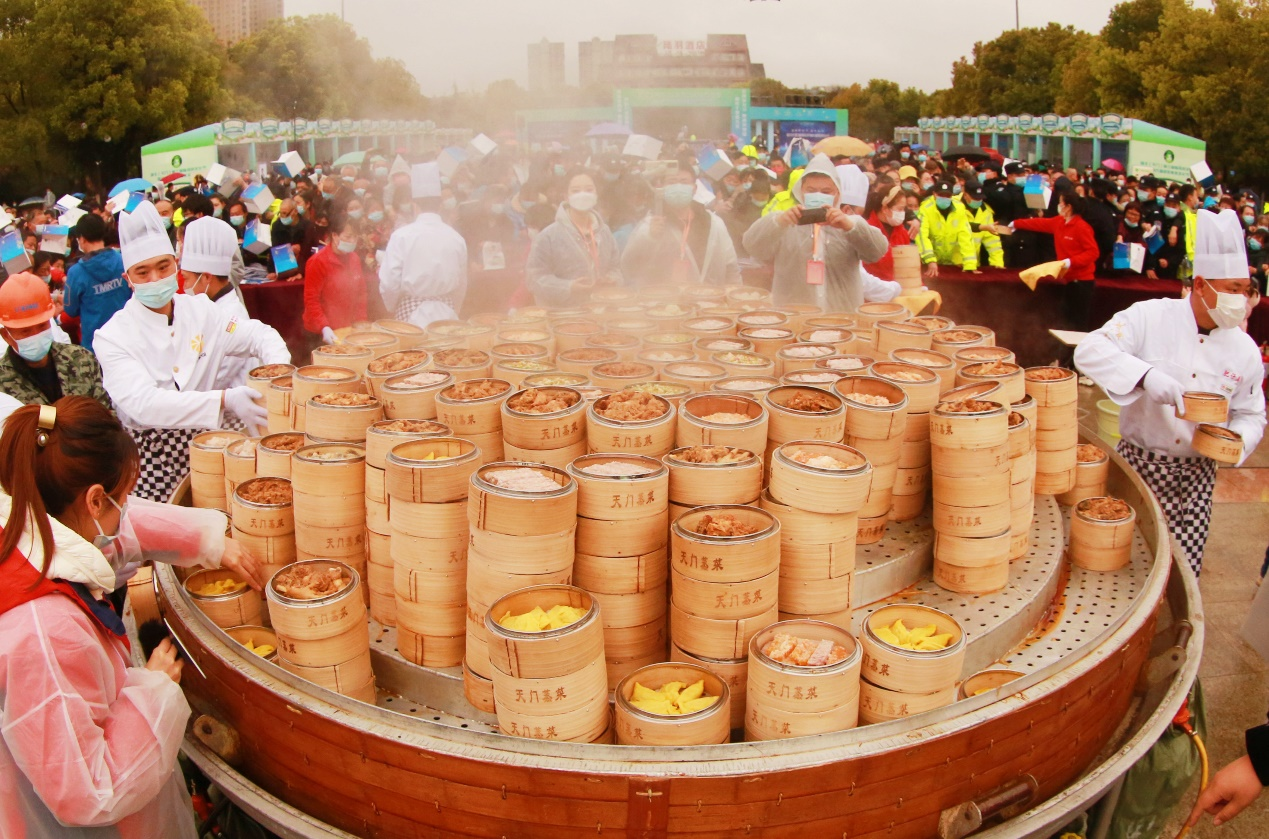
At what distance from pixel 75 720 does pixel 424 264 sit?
5264 mm

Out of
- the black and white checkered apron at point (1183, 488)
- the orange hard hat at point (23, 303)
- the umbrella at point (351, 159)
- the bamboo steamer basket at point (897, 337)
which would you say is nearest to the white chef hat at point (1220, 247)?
the black and white checkered apron at point (1183, 488)

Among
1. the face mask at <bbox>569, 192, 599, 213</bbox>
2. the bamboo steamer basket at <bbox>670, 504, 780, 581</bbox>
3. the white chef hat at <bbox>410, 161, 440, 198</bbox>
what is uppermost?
the white chef hat at <bbox>410, 161, 440, 198</bbox>

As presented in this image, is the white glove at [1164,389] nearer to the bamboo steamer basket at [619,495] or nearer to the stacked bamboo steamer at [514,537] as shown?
the bamboo steamer basket at [619,495]

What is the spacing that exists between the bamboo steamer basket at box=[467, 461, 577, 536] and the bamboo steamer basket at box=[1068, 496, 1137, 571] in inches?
81.2

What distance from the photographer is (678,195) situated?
6945mm

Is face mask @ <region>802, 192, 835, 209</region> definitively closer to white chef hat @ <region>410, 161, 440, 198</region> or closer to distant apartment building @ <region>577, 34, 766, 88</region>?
distant apartment building @ <region>577, 34, 766, 88</region>

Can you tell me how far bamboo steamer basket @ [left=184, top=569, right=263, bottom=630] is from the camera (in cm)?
291

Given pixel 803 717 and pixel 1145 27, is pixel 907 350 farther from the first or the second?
pixel 1145 27

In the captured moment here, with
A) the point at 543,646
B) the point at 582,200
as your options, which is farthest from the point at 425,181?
the point at 543,646

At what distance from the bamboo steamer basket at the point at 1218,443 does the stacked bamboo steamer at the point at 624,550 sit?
269 centimetres

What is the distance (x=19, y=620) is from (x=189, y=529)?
95 centimetres

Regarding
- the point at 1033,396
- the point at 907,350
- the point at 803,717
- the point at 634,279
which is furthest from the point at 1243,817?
the point at 634,279

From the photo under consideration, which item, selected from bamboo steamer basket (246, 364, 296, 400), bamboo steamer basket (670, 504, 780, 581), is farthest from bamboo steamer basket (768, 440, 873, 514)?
bamboo steamer basket (246, 364, 296, 400)

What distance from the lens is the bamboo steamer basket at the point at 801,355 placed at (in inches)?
142
